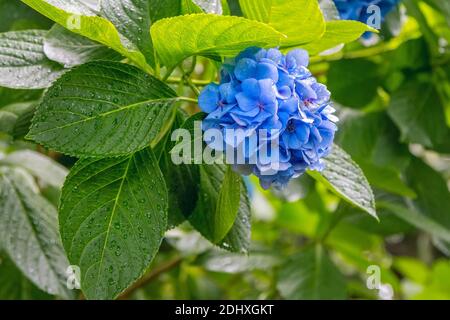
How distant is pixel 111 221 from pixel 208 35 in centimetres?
24

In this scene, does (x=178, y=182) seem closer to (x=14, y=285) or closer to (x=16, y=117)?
(x=16, y=117)

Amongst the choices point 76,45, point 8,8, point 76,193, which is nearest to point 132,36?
point 76,45

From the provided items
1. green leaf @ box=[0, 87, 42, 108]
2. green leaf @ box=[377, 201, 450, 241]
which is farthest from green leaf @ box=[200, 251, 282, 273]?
green leaf @ box=[0, 87, 42, 108]

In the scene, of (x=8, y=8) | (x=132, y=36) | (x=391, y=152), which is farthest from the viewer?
(x=391, y=152)

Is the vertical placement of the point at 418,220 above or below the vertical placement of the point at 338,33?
below

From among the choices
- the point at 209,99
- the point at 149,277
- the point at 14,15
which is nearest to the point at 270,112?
the point at 209,99

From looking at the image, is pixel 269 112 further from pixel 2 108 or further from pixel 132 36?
pixel 2 108

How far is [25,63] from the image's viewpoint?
890 millimetres

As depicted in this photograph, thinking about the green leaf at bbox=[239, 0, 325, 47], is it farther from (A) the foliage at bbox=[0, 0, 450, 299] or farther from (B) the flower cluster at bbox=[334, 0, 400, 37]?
(B) the flower cluster at bbox=[334, 0, 400, 37]

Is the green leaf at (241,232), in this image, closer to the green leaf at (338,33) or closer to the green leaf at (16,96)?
the green leaf at (338,33)

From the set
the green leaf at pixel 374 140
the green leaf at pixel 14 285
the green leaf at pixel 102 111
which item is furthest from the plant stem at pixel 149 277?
the green leaf at pixel 102 111

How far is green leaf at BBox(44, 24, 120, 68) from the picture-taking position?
2.89ft

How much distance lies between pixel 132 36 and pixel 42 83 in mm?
124

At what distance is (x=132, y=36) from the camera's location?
86 centimetres
